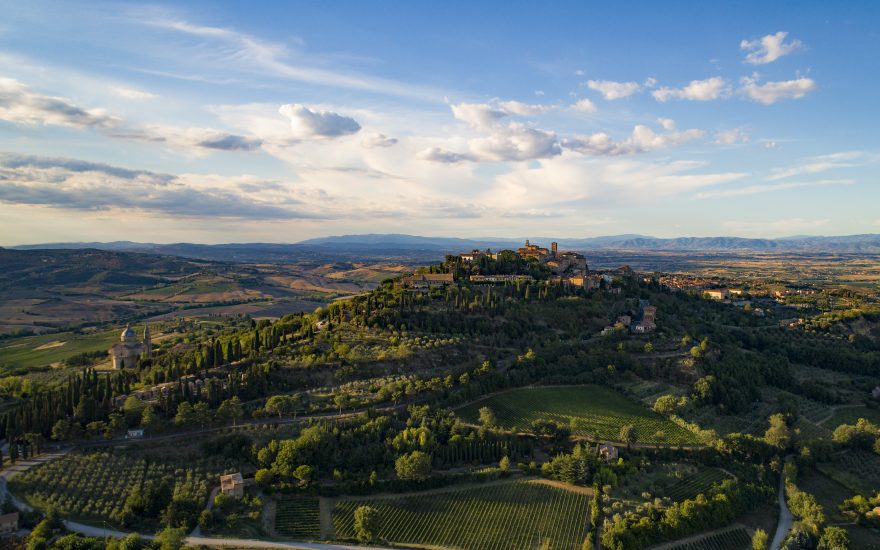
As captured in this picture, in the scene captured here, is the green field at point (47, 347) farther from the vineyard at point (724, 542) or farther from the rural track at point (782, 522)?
the rural track at point (782, 522)

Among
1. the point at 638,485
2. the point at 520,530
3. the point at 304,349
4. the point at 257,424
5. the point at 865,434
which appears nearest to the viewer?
the point at 520,530

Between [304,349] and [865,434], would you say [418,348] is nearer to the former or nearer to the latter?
[304,349]

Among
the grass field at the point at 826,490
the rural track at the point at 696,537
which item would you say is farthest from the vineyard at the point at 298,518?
the grass field at the point at 826,490


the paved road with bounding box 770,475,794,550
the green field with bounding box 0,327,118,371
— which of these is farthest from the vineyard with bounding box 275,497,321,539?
the green field with bounding box 0,327,118,371

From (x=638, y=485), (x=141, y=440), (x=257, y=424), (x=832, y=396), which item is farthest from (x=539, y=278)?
(x=141, y=440)

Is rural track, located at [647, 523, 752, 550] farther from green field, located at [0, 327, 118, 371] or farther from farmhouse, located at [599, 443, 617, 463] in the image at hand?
green field, located at [0, 327, 118, 371]

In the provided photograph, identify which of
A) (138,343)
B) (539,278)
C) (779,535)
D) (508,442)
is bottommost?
(779,535)

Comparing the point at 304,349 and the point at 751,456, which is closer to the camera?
the point at 751,456

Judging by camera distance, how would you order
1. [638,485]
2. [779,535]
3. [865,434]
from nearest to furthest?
[779,535] → [638,485] → [865,434]
